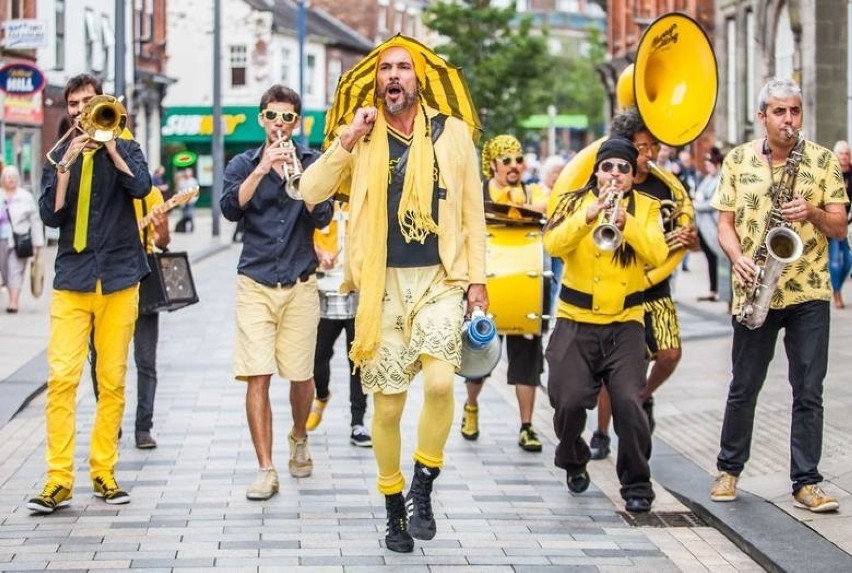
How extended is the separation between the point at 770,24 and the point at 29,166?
57.0 ft

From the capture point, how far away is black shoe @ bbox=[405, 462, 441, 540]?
6.46 m

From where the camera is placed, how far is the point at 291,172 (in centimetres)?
739

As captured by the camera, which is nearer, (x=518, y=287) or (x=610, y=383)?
(x=610, y=383)

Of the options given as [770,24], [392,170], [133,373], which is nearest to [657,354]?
[392,170]

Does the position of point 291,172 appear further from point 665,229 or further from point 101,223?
point 665,229

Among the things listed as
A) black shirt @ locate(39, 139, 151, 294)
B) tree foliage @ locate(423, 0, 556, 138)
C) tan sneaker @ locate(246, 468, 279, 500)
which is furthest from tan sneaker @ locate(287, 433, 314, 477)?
tree foliage @ locate(423, 0, 556, 138)

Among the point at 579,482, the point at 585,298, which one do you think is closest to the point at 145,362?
the point at 579,482

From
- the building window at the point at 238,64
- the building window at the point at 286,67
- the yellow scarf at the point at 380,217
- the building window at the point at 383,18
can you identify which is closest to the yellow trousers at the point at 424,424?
the yellow scarf at the point at 380,217

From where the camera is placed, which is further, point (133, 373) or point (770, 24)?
point (770, 24)

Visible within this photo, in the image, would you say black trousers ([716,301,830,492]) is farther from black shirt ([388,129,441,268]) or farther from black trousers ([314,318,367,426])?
black trousers ([314,318,367,426])

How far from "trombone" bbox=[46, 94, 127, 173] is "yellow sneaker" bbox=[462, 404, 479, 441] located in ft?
10.2

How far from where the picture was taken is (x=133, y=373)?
12.3 meters

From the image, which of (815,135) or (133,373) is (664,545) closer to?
(133,373)

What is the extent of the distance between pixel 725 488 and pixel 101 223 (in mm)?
3065
